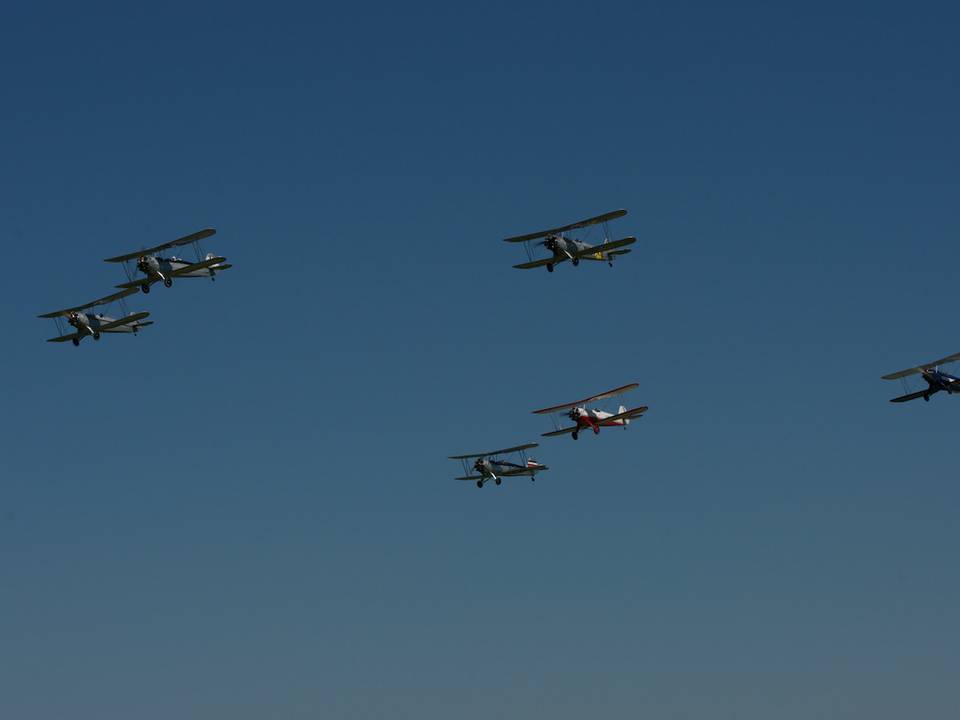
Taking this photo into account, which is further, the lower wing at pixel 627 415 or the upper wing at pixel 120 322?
the lower wing at pixel 627 415

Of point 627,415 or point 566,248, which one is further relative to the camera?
point 627,415

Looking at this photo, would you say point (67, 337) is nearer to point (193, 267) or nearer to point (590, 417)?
point (193, 267)

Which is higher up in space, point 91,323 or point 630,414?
point 91,323

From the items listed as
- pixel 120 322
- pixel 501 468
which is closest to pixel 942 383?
pixel 501 468

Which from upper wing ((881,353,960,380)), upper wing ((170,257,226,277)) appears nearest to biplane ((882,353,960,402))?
upper wing ((881,353,960,380))

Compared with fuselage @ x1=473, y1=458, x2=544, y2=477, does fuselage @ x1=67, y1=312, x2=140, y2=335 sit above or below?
above

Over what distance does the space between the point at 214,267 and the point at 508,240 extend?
82.5 ft

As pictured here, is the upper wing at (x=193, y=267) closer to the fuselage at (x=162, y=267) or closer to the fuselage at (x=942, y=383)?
the fuselage at (x=162, y=267)

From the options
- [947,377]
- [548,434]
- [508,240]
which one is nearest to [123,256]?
[508,240]

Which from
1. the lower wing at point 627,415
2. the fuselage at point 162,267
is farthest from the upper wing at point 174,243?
the lower wing at point 627,415

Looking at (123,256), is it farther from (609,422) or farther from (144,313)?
(609,422)

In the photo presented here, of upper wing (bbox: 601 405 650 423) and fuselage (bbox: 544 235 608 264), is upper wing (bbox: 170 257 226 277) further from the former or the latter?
upper wing (bbox: 601 405 650 423)

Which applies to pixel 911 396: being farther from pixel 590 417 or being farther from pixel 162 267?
pixel 162 267

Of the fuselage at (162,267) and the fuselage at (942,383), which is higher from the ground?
the fuselage at (162,267)
